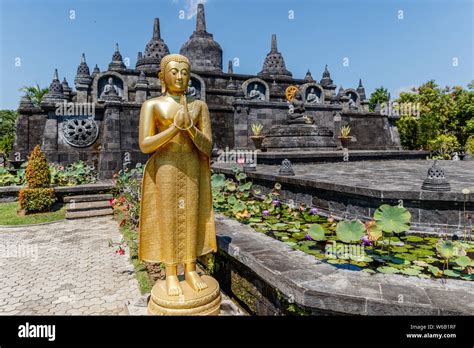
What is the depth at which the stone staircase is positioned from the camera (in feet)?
30.3

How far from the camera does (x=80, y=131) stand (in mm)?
15688

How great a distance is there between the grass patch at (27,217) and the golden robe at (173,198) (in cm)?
737

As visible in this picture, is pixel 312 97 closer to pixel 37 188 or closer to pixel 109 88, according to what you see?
pixel 109 88

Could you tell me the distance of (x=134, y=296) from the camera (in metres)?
4.28

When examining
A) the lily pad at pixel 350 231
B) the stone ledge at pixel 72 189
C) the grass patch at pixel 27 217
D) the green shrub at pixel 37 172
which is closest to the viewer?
the lily pad at pixel 350 231

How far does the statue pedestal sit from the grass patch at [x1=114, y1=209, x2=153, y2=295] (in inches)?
63.3

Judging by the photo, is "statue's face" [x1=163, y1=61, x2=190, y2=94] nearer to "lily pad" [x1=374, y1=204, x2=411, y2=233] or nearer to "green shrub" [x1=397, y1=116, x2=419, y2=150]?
"lily pad" [x1=374, y1=204, x2=411, y2=233]

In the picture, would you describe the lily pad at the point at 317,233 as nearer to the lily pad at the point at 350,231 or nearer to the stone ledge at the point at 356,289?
the lily pad at the point at 350,231

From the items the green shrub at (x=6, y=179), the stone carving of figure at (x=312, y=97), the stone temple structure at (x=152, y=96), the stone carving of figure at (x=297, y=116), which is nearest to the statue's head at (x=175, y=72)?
the stone temple structure at (x=152, y=96)

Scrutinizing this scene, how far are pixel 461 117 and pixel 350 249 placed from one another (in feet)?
103

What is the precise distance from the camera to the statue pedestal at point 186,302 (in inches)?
108

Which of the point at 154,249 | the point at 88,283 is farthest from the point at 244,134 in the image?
the point at 154,249

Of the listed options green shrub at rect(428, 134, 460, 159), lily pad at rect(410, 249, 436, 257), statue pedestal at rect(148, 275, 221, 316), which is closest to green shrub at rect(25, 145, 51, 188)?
statue pedestal at rect(148, 275, 221, 316)
